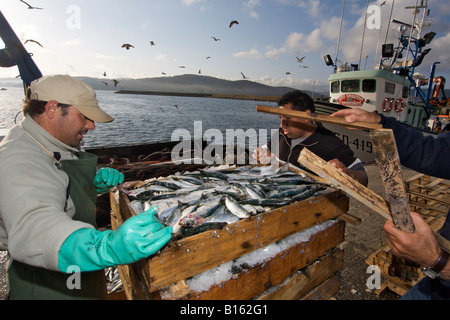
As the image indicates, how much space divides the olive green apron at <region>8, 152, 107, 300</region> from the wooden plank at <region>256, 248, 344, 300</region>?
64.2 inches

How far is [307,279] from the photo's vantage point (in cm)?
235

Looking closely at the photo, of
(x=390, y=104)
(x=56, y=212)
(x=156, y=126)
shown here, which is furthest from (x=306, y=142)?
(x=156, y=126)

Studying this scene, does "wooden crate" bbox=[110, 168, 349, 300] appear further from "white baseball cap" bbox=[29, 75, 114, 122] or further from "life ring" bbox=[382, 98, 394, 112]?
"life ring" bbox=[382, 98, 394, 112]

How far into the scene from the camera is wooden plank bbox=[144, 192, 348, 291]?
1.56m

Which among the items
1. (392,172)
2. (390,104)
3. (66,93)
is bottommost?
(392,172)

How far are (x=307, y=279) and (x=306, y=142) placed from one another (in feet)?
8.37

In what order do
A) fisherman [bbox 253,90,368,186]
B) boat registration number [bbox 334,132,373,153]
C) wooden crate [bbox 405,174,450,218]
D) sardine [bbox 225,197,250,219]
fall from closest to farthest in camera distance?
sardine [bbox 225,197,250,219]
fisherman [bbox 253,90,368,186]
wooden crate [bbox 405,174,450,218]
boat registration number [bbox 334,132,373,153]

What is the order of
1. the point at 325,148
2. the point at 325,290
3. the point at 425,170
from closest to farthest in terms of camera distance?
the point at 425,170 → the point at 325,290 → the point at 325,148

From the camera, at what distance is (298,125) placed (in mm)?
4184

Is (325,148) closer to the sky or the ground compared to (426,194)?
closer to the sky

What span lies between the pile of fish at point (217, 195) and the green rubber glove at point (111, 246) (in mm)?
367

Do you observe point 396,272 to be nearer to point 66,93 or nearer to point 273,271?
point 273,271

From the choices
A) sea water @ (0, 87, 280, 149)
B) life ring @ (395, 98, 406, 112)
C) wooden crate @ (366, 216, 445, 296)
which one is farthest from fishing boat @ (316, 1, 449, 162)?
wooden crate @ (366, 216, 445, 296)

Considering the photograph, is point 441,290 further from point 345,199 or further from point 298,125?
point 298,125
